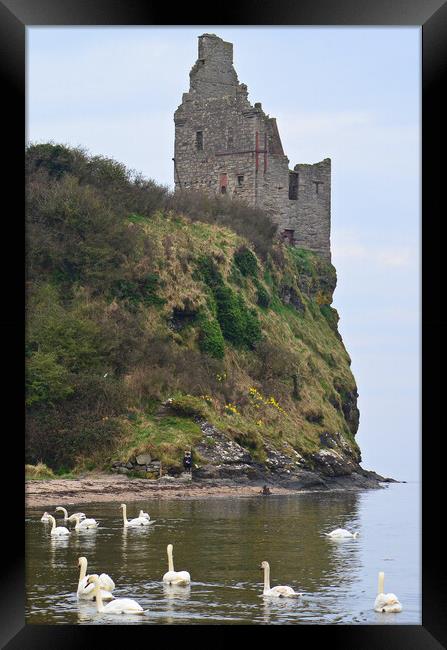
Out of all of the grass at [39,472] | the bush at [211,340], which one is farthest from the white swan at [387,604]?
the bush at [211,340]

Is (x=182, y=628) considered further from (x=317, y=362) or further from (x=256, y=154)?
(x=256, y=154)

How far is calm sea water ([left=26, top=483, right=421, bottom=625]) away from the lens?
1731 centimetres

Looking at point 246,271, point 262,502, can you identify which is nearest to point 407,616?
point 262,502

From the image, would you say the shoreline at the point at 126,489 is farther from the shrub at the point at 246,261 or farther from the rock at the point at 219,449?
the shrub at the point at 246,261

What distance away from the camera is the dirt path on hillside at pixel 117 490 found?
3494 centimetres

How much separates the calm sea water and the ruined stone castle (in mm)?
26465

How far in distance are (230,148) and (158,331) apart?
1736 cm

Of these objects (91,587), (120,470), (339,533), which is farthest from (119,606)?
(120,470)

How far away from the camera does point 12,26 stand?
10.0 m

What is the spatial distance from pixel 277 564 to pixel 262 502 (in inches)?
574

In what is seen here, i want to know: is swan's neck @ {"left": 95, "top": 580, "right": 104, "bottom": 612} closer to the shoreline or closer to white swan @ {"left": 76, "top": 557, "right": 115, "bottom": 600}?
white swan @ {"left": 76, "top": 557, "right": 115, "bottom": 600}

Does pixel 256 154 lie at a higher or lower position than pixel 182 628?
higher

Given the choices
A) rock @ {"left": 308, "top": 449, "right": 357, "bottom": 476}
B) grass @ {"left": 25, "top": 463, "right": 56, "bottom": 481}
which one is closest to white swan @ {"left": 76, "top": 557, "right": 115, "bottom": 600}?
grass @ {"left": 25, "top": 463, "right": 56, "bottom": 481}

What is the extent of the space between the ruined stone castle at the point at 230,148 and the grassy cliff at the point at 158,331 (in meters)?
2.44
